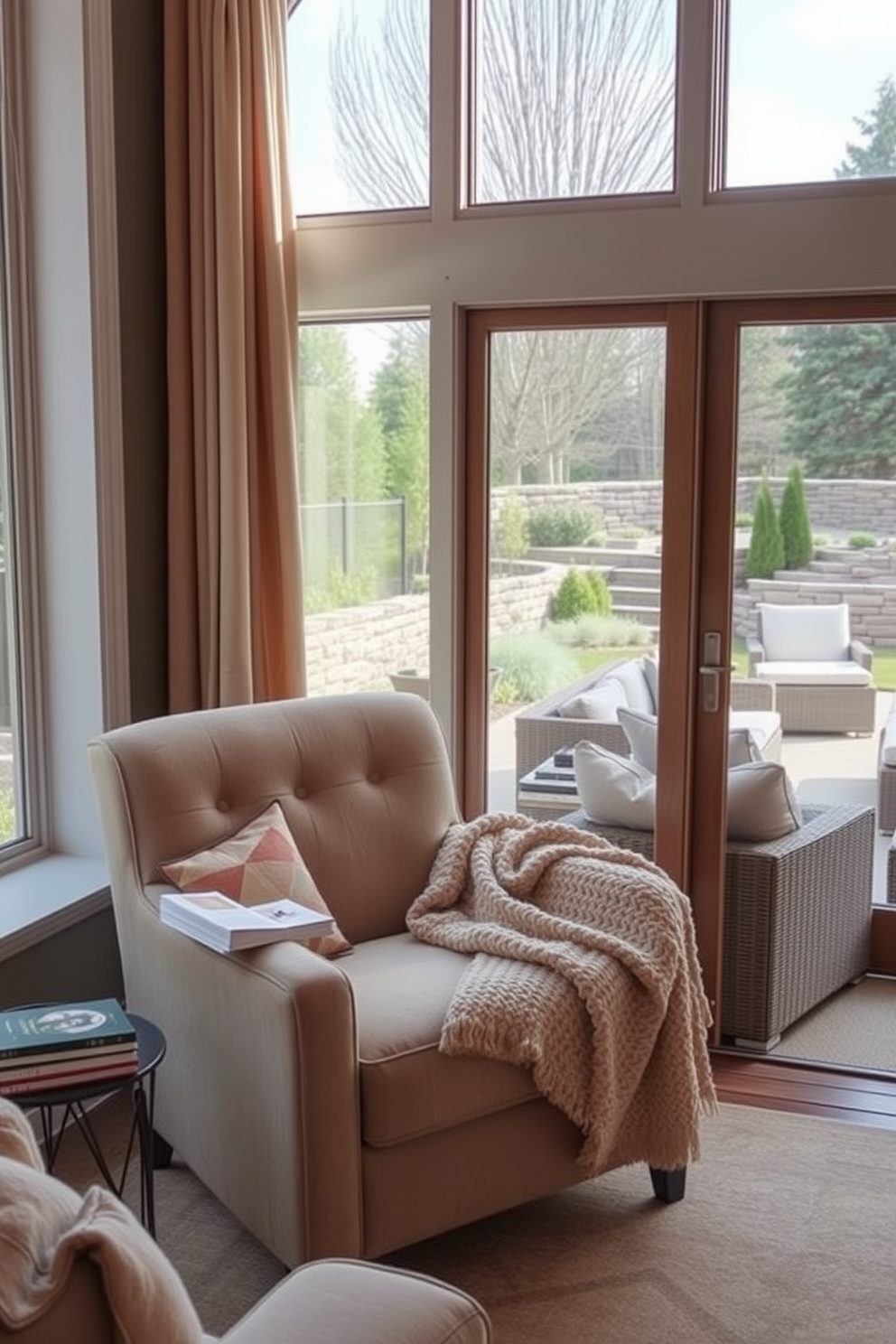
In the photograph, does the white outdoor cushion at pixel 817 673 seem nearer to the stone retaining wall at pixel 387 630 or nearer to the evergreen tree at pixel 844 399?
the evergreen tree at pixel 844 399

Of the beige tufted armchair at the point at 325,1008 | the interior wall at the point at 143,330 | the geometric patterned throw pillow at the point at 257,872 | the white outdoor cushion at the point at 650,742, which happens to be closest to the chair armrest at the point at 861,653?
the white outdoor cushion at the point at 650,742

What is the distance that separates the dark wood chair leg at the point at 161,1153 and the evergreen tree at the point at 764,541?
6.27ft

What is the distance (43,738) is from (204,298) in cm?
114

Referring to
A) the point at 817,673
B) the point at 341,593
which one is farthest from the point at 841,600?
the point at 341,593

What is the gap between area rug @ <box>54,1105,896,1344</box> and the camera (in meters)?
2.44

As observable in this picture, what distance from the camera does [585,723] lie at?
377 cm

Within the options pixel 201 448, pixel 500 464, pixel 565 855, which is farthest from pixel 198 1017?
pixel 500 464

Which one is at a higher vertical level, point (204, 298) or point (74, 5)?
point (74, 5)

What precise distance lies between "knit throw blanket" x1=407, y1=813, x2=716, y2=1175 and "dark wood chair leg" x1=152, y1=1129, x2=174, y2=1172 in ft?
2.26

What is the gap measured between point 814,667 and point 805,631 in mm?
95

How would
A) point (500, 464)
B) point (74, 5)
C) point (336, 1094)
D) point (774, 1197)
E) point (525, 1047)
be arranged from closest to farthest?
point (336, 1094), point (525, 1047), point (774, 1197), point (74, 5), point (500, 464)

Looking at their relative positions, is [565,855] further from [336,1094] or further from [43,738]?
A: [43,738]

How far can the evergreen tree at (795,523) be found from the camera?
11.6 feet

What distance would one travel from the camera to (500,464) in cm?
374
